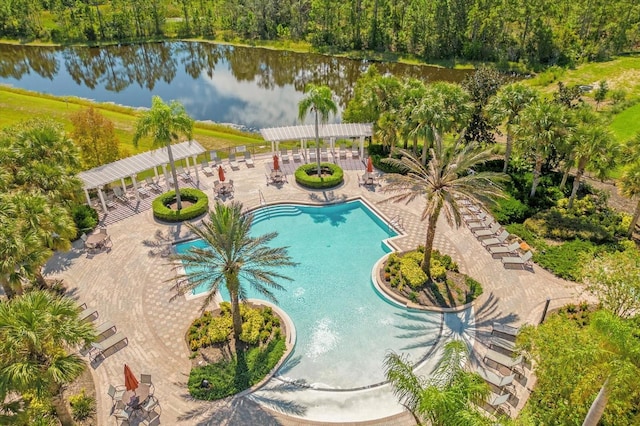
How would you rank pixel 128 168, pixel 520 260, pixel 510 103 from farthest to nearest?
1. pixel 510 103
2. pixel 128 168
3. pixel 520 260

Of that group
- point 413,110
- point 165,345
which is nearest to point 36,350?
point 165,345

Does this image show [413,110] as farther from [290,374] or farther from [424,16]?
[424,16]

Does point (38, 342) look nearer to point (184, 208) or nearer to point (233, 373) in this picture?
point (233, 373)

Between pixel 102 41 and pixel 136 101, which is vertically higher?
pixel 102 41

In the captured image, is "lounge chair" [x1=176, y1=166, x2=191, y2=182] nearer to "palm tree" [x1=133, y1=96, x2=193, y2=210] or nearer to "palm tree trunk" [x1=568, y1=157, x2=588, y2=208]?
"palm tree" [x1=133, y1=96, x2=193, y2=210]

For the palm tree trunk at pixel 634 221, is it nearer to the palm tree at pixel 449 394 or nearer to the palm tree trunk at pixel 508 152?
the palm tree trunk at pixel 508 152

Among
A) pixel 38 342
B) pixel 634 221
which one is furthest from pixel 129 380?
pixel 634 221

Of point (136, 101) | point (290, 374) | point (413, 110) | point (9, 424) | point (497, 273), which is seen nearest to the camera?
point (9, 424)
